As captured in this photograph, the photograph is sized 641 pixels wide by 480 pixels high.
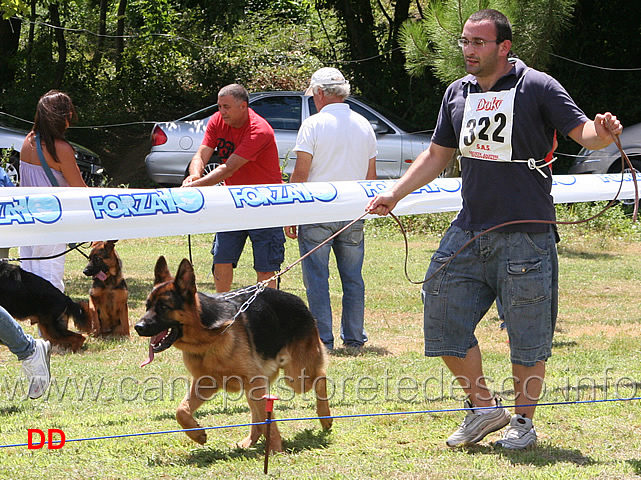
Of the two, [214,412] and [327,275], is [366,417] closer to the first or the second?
[214,412]

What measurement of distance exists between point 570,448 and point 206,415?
6.81 ft

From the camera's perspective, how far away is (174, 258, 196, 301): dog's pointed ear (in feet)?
13.6

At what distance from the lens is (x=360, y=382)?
5789 mm

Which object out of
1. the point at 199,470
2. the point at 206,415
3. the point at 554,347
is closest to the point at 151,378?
the point at 206,415

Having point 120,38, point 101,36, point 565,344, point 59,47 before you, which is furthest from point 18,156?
point 565,344

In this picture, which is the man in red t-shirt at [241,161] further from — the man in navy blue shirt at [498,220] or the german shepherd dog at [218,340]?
the man in navy blue shirt at [498,220]

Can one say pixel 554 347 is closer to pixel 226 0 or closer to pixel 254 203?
pixel 254 203

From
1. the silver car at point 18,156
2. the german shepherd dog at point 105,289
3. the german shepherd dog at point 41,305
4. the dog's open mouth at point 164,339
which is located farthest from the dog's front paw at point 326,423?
the silver car at point 18,156

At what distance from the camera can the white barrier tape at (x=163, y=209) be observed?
5.43 meters

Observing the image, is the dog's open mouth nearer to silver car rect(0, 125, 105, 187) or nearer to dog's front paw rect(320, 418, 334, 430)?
dog's front paw rect(320, 418, 334, 430)

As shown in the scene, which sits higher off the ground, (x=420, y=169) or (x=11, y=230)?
(x=420, y=169)

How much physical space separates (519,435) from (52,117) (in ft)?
14.0

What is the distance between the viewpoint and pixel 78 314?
693 cm

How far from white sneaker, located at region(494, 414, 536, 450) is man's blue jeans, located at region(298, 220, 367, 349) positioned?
2715mm
